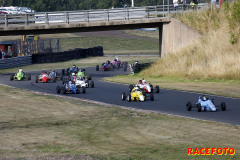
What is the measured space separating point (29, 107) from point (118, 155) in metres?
10.7

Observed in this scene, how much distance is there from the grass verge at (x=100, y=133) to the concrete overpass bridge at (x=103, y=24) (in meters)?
19.0

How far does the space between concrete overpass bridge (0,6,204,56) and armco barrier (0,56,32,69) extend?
1031 centimetres

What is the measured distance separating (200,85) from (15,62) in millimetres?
28660

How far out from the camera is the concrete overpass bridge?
4006 cm

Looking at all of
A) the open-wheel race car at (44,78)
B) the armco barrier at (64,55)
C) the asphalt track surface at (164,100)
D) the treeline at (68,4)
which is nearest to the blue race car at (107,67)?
the open-wheel race car at (44,78)

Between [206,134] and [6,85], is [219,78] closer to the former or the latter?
[6,85]

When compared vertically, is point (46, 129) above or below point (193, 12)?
below

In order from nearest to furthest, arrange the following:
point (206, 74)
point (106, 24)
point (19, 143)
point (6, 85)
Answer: point (19, 143) → point (6, 85) → point (206, 74) → point (106, 24)

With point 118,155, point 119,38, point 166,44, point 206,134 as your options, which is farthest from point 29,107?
point 119,38

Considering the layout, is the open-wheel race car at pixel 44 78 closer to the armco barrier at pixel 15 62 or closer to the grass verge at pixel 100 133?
the grass verge at pixel 100 133

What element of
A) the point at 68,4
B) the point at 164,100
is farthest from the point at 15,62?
the point at 68,4

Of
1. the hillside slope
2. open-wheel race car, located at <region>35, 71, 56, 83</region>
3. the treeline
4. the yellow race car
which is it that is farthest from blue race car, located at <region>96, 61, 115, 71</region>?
the treeline

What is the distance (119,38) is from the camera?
9156cm

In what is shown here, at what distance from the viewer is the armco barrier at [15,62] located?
51500 millimetres
